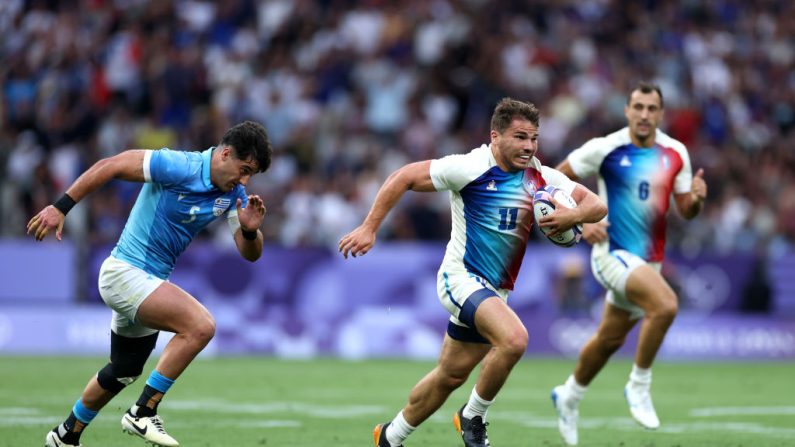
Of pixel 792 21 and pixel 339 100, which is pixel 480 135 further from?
pixel 792 21

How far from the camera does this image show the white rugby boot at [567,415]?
1094cm

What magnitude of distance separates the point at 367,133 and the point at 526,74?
3.56m

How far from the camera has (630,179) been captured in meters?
12.0

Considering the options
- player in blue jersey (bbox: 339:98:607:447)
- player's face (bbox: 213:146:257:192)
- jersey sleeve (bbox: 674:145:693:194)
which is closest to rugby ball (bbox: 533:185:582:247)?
player in blue jersey (bbox: 339:98:607:447)

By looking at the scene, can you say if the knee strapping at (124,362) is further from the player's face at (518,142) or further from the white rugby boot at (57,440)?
the player's face at (518,142)

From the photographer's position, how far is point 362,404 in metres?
13.9

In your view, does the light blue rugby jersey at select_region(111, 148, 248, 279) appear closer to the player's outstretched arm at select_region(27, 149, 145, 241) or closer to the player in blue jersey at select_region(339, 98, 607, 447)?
the player's outstretched arm at select_region(27, 149, 145, 241)

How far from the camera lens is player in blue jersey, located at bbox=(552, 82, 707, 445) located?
11.5m

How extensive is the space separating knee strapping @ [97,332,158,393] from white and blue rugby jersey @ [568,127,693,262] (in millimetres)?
4310

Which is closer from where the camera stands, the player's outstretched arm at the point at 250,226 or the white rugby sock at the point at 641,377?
the player's outstretched arm at the point at 250,226

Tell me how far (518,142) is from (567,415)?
294cm

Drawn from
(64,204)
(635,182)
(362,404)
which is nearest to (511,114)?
(635,182)

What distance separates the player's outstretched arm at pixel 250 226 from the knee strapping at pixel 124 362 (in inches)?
36.6

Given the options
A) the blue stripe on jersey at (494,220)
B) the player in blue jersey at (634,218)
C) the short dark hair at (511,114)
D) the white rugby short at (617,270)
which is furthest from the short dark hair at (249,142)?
the white rugby short at (617,270)
